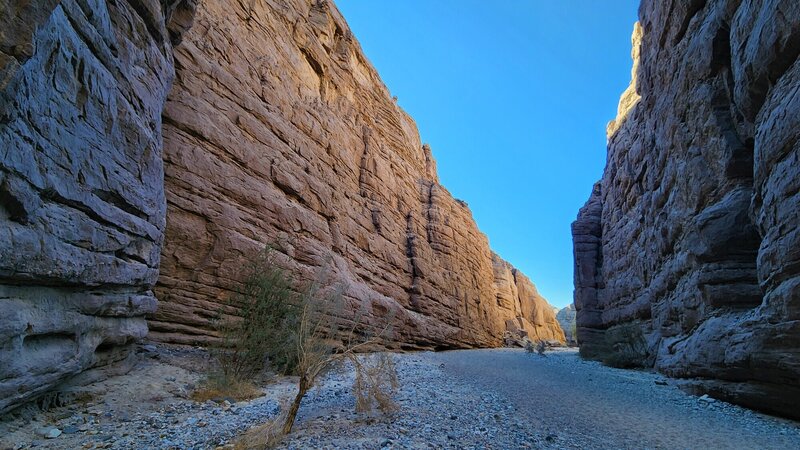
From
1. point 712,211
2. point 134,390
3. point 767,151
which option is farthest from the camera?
point 712,211

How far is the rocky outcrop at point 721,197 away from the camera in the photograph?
21.7 ft

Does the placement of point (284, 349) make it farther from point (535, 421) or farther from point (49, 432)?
point (535, 421)

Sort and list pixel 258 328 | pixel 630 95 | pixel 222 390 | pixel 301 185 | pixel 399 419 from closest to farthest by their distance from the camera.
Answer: pixel 399 419, pixel 222 390, pixel 258 328, pixel 301 185, pixel 630 95

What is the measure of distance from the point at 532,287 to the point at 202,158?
6001 cm

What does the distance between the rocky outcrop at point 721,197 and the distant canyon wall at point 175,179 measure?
26.9ft

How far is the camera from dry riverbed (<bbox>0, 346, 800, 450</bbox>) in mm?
4371

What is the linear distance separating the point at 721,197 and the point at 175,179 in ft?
47.1

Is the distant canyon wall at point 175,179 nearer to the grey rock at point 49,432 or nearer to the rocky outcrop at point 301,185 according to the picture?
the rocky outcrop at point 301,185

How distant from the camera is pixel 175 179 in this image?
966 cm

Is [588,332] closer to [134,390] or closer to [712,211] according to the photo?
[712,211]

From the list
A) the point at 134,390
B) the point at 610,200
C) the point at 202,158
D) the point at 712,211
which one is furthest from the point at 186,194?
the point at 610,200

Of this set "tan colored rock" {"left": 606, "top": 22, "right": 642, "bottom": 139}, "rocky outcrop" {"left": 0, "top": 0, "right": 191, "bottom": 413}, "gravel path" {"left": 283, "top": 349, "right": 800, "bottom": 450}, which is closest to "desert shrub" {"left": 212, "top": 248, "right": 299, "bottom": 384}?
"gravel path" {"left": 283, "top": 349, "right": 800, "bottom": 450}

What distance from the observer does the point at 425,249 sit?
2547cm

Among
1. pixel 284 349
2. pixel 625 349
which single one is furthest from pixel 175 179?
pixel 625 349
